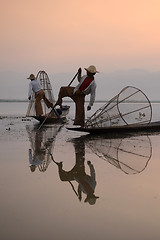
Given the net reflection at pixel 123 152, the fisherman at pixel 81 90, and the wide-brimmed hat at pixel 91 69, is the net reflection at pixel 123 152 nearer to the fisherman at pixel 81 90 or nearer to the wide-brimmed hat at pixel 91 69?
the fisherman at pixel 81 90

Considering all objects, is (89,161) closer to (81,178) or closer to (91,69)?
(81,178)

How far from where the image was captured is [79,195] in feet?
11.5

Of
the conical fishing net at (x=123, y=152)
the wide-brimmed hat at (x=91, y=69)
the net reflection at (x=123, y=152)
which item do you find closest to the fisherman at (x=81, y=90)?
the wide-brimmed hat at (x=91, y=69)

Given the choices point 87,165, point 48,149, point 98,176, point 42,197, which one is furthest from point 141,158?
point 42,197

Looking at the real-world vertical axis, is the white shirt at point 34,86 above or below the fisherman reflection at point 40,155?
above

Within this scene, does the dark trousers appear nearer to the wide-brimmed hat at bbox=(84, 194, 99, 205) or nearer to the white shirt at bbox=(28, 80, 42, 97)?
the white shirt at bbox=(28, 80, 42, 97)

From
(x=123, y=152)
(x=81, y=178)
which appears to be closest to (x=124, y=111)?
(x=123, y=152)

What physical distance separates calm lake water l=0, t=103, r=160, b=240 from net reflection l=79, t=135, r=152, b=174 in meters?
0.02

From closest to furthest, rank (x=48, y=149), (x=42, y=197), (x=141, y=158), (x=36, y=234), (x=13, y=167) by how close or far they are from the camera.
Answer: (x=36, y=234), (x=42, y=197), (x=13, y=167), (x=141, y=158), (x=48, y=149)

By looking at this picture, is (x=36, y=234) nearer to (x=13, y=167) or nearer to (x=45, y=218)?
(x=45, y=218)

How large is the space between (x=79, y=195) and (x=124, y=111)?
23.9ft

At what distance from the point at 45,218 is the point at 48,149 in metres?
4.09

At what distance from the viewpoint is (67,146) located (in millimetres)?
7305

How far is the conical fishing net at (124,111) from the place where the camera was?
954cm
